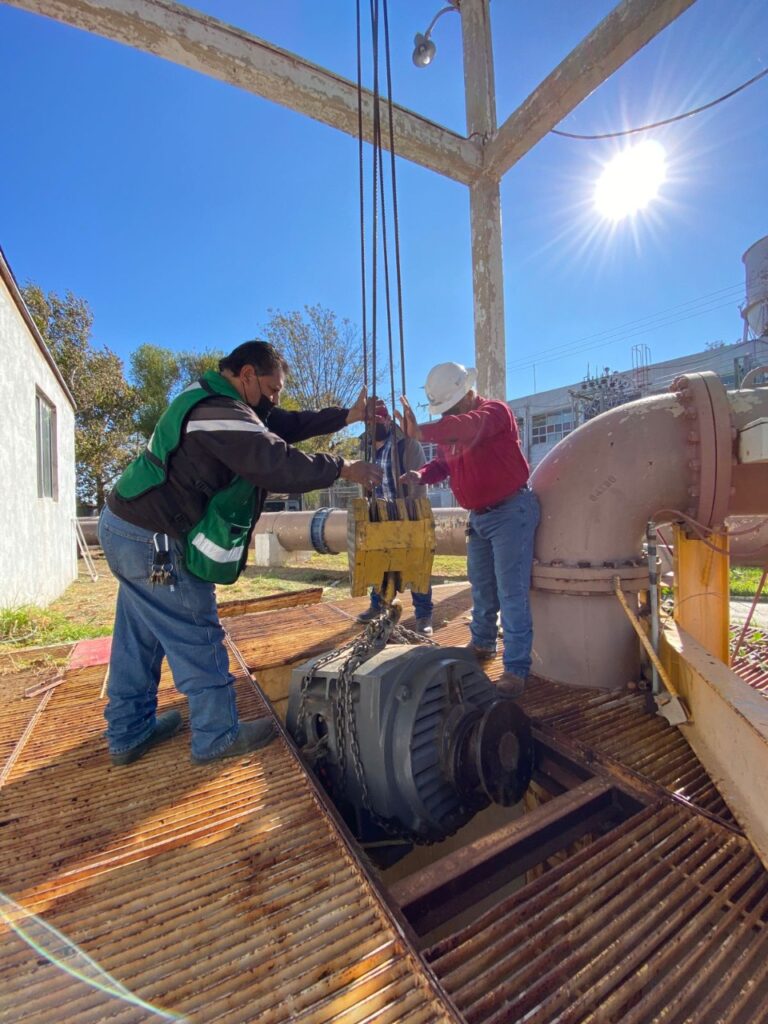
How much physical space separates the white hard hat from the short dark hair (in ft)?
3.18

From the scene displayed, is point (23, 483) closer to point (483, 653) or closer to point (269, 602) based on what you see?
point (269, 602)

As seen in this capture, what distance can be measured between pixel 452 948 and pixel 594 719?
128 centimetres

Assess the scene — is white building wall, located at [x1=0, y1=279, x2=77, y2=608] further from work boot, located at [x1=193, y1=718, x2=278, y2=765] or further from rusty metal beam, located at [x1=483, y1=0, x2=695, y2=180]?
rusty metal beam, located at [x1=483, y1=0, x2=695, y2=180]

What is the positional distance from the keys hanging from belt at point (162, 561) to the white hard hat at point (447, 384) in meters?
1.51

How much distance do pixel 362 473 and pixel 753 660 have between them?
2538 mm

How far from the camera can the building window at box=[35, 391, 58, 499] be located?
640 centimetres

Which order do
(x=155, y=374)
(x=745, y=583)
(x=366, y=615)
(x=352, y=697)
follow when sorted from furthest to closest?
(x=155, y=374) < (x=745, y=583) < (x=366, y=615) < (x=352, y=697)

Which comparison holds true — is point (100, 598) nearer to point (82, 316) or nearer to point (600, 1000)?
point (600, 1000)

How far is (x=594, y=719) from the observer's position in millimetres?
2119

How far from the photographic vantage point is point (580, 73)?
3.65m

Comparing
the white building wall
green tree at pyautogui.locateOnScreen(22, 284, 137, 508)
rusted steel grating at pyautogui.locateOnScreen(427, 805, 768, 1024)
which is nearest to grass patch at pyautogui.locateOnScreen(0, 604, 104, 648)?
the white building wall

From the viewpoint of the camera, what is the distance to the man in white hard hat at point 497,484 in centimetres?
234

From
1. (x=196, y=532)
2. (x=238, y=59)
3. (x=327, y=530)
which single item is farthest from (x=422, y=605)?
(x=238, y=59)

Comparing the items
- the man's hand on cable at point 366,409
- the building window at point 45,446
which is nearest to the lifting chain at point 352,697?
the man's hand on cable at point 366,409
